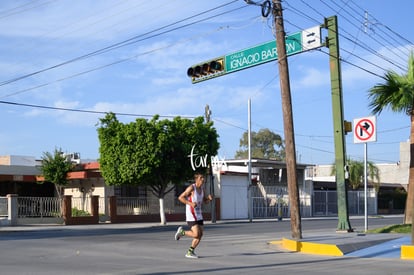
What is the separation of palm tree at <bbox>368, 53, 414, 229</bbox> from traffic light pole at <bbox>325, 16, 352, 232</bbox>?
1.15 meters

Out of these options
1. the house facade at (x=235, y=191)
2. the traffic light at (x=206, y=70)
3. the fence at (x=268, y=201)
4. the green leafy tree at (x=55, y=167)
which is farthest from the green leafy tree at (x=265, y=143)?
the traffic light at (x=206, y=70)

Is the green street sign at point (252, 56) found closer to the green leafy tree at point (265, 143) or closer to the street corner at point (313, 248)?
the street corner at point (313, 248)

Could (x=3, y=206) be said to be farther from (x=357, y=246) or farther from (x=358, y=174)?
(x=358, y=174)

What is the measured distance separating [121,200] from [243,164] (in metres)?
18.5

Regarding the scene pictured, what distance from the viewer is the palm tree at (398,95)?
756 inches

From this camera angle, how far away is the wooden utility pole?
16062mm

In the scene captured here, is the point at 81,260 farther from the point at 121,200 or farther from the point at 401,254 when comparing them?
the point at 121,200

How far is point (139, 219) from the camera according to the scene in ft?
123

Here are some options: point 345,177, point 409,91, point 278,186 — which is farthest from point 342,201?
point 278,186

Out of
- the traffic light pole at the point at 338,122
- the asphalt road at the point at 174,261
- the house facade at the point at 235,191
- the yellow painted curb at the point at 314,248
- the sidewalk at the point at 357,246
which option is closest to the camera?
the asphalt road at the point at 174,261

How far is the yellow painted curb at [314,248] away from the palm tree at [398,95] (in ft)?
19.4

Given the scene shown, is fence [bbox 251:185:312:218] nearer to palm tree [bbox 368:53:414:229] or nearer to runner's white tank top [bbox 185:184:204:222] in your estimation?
palm tree [bbox 368:53:414:229]

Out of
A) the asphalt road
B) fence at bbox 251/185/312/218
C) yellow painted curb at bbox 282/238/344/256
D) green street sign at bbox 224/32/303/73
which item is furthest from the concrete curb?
fence at bbox 251/185/312/218

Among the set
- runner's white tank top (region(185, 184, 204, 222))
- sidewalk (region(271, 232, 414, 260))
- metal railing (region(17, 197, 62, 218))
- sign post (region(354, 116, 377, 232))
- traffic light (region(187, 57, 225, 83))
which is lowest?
sidewalk (region(271, 232, 414, 260))
